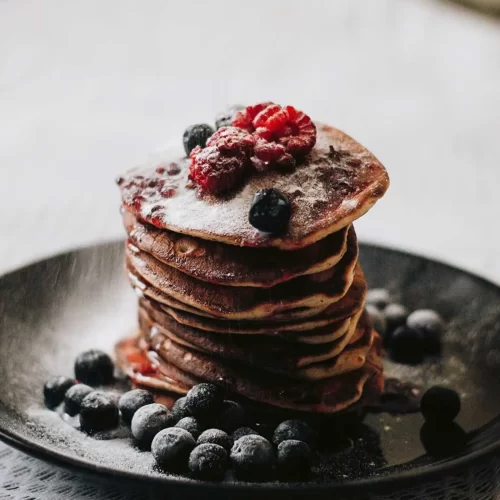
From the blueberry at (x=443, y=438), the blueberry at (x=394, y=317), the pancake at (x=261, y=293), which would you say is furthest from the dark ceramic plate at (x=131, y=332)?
the pancake at (x=261, y=293)

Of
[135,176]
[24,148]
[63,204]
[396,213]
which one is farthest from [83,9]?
[135,176]

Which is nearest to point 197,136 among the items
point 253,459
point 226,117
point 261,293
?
point 226,117

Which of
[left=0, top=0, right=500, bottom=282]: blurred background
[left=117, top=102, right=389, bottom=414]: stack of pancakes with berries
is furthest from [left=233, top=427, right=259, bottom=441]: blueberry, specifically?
[left=0, top=0, right=500, bottom=282]: blurred background

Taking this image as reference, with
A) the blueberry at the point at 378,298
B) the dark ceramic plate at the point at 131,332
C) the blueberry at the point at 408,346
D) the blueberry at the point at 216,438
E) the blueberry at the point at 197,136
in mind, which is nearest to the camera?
the dark ceramic plate at the point at 131,332

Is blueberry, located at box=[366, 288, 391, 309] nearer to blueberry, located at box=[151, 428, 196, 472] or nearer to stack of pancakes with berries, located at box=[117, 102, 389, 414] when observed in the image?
stack of pancakes with berries, located at box=[117, 102, 389, 414]

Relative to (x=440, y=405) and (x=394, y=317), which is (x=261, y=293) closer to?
(x=440, y=405)

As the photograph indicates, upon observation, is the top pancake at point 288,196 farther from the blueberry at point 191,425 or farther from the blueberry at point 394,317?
the blueberry at point 394,317

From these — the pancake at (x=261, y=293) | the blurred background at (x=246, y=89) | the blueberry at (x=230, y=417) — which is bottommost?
the blurred background at (x=246, y=89)
